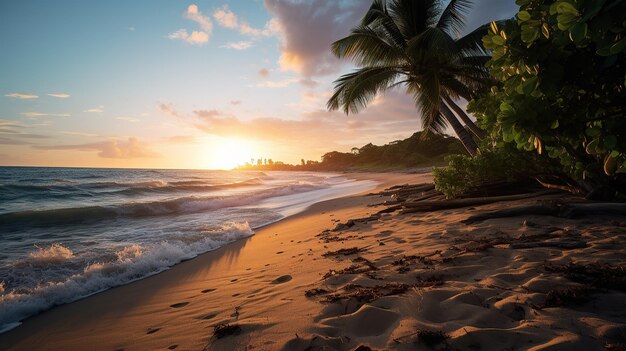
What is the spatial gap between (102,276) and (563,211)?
7.82m

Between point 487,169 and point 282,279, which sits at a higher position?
point 487,169

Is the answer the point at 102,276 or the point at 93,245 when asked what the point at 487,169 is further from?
the point at 93,245

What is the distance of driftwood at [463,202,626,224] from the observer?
4.48 m

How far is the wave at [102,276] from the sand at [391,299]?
222 millimetres

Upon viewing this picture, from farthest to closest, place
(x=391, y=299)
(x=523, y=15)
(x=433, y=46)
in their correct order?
(x=433, y=46) → (x=391, y=299) → (x=523, y=15)

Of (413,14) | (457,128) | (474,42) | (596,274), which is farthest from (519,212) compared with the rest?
(413,14)

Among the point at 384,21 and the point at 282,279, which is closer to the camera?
the point at 282,279

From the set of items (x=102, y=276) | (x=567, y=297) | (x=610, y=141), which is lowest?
(x=102, y=276)

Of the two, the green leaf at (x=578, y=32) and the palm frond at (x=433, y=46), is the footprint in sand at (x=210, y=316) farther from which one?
the palm frond at (x=433, y=46)

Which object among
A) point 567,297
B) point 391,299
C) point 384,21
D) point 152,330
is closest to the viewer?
point 567,297

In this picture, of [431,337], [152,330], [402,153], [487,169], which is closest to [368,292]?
[431,337]

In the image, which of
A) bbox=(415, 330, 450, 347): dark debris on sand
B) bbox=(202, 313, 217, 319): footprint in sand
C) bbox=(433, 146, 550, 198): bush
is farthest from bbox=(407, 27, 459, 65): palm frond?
bbox=(202, 313, 217, 319): footprint in sand

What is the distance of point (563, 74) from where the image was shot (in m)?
2.00

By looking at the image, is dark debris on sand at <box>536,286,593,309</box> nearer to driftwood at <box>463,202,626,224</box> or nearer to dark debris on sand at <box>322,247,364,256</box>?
dark debris on sand at <box>322,247,364,256</box>
